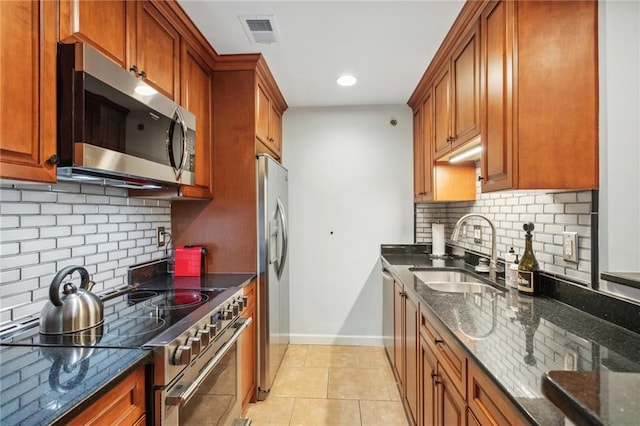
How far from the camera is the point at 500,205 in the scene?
2.20 meters

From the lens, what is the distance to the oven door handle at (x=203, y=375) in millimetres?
1211

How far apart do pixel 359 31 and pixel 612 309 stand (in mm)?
1891

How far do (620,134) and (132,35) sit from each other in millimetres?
2129

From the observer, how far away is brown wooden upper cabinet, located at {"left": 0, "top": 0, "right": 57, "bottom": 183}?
945mm

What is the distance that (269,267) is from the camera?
250cm

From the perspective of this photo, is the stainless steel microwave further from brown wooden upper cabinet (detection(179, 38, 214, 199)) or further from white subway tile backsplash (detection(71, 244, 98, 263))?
white subway tile backsplash (detection(71, 244, 98, 263))

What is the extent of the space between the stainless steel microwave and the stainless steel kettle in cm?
43

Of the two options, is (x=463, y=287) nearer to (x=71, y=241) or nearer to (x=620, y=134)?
(x=620, y=134)

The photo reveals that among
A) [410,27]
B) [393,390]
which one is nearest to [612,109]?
[410,27]

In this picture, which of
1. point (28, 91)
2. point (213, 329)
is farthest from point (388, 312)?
point (28, 91)

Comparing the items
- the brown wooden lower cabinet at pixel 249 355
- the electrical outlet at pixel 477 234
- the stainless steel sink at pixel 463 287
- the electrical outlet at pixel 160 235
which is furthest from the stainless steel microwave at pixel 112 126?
the electrical outlet at pixel 477 234

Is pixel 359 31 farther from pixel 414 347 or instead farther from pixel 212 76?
pixel 414 347

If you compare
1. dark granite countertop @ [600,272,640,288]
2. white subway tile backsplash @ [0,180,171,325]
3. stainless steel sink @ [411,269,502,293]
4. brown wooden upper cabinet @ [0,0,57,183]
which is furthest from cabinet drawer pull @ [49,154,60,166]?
dark granite countertop @ [600,272,640,288]

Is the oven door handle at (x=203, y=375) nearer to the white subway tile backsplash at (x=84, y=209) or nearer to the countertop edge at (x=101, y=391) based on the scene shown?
the countertop edge at (x=101, y=391)
